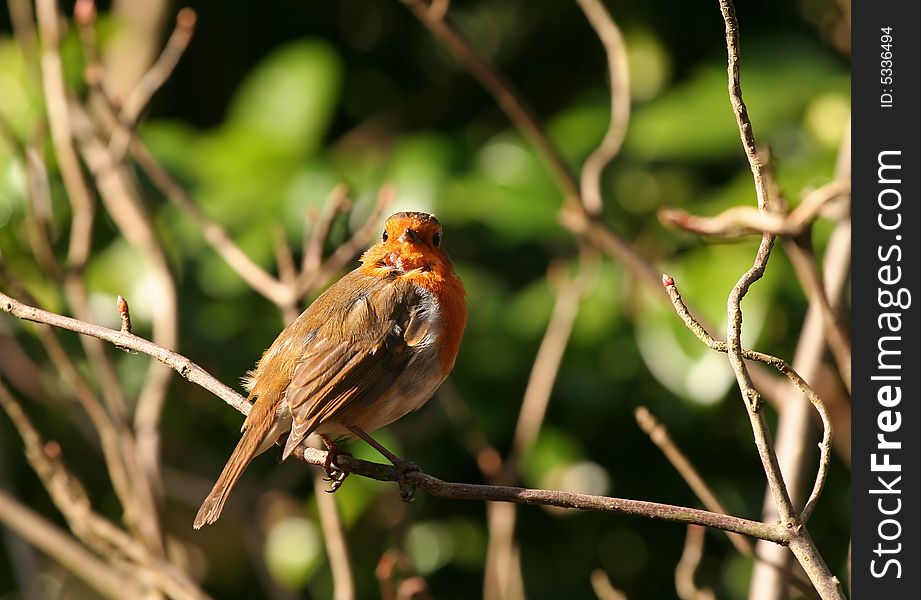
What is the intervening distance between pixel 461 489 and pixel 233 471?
3.50 ft

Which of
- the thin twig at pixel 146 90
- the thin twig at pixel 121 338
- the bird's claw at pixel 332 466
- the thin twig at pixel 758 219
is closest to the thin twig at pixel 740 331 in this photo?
the thin twig at pixel 758 219

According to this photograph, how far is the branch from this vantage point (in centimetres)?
197

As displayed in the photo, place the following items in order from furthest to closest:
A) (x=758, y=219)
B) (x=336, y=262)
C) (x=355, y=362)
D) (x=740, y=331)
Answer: (x=336, y=262) < (x=355, y=362) < (x=758, y=219) < (x=740, y=331)

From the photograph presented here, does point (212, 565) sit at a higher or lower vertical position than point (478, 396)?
lower

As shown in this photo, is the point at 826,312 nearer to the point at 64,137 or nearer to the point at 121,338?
the point at 121,338

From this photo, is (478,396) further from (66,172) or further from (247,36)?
(247,36)

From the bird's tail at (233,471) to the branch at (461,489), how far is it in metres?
0.24

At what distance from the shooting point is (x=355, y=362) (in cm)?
323

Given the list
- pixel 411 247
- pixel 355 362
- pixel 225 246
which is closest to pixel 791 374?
pixel 355 362

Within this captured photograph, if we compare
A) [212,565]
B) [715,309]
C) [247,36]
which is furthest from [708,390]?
[247,36]

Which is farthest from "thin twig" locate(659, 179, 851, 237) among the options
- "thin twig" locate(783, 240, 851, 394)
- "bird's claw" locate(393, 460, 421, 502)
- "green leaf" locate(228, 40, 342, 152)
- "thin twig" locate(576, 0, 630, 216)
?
"green leaf" locate(228, 40, 342, 152)

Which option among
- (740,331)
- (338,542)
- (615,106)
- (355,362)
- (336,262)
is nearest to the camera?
(740,331)

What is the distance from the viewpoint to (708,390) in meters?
3.75

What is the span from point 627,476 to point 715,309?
3.30 ft
